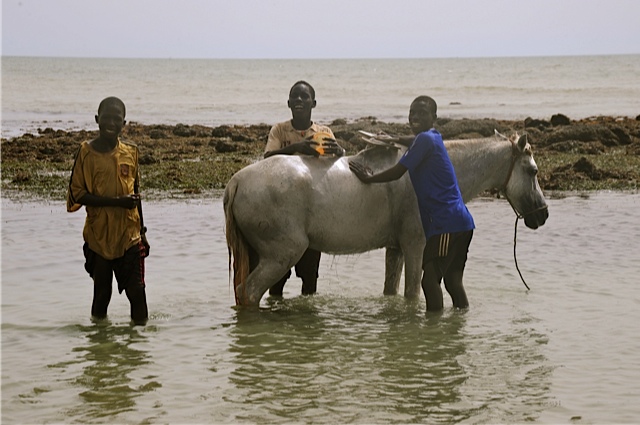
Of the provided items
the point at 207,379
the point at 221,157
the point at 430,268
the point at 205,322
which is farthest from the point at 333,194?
the point at 221,157

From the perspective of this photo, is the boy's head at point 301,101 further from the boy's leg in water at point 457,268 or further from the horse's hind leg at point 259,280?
the boy's leg in water at point 457,268

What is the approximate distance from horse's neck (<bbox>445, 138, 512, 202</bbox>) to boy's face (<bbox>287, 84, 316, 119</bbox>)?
126 cm

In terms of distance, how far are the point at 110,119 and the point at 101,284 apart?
4.13ft

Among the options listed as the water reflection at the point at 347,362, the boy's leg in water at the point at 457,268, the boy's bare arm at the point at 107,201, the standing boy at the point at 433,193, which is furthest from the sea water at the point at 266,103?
the standing boy at the point at 433,193

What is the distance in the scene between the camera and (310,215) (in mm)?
7840

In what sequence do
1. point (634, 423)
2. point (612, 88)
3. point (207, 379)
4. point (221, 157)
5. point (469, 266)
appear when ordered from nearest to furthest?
point (634, 423) < point (207, 379) < point (469, 266) < point (221, 157) < point (612, 88)

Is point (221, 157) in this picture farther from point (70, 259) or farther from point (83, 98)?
point (83, 98)

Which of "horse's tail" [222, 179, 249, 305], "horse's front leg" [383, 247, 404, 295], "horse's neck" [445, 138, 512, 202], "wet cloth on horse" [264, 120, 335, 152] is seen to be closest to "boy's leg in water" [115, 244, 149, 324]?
"horse's tail" [222, 179, 249, 305]

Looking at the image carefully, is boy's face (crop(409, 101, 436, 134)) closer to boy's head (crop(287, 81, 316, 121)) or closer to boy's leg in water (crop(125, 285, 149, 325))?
boy's head (crop(287, 81, 316, 121))

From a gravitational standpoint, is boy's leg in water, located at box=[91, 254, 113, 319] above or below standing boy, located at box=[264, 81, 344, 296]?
below

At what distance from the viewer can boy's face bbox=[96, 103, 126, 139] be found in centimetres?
700

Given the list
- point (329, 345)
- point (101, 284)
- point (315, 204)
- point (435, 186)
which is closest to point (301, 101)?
point (315, 204)

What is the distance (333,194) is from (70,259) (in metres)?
3.93

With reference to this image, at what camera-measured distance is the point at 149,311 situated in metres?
8.38
